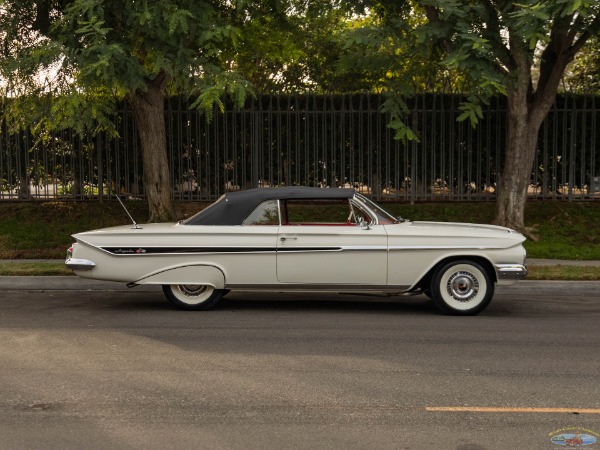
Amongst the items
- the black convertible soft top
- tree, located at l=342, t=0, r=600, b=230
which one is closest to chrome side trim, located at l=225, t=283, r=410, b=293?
the black convertible soft top

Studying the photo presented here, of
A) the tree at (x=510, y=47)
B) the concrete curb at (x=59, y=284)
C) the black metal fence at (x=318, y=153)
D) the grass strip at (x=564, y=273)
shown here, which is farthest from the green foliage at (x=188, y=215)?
the concrete curb at (x=59, y=284)

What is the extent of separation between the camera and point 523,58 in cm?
1507

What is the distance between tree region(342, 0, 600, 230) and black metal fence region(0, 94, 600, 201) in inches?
90.3

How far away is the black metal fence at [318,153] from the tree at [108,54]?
3.72 meters

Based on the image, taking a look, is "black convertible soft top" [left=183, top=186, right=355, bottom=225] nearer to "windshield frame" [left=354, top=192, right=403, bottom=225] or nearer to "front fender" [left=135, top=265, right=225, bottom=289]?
"windshield frame" [left=354, top=192, right=403, bottom=225]

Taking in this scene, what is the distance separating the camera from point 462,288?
10.1 meters

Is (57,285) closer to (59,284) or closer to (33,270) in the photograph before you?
(59,284)

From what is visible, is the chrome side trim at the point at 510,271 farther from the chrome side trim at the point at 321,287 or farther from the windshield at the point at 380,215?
the windshield at the point at 380,215

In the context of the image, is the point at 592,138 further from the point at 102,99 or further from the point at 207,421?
the point at 207,421

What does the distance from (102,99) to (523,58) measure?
7504 millimetres

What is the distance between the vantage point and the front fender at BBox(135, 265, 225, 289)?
33.1 feet

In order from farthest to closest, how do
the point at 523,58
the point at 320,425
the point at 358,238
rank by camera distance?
the point at 523,58, the point at 358,238, the point at 320,425

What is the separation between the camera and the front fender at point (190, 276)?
33.1ft

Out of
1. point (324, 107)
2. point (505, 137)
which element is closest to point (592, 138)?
point (505, 137)
